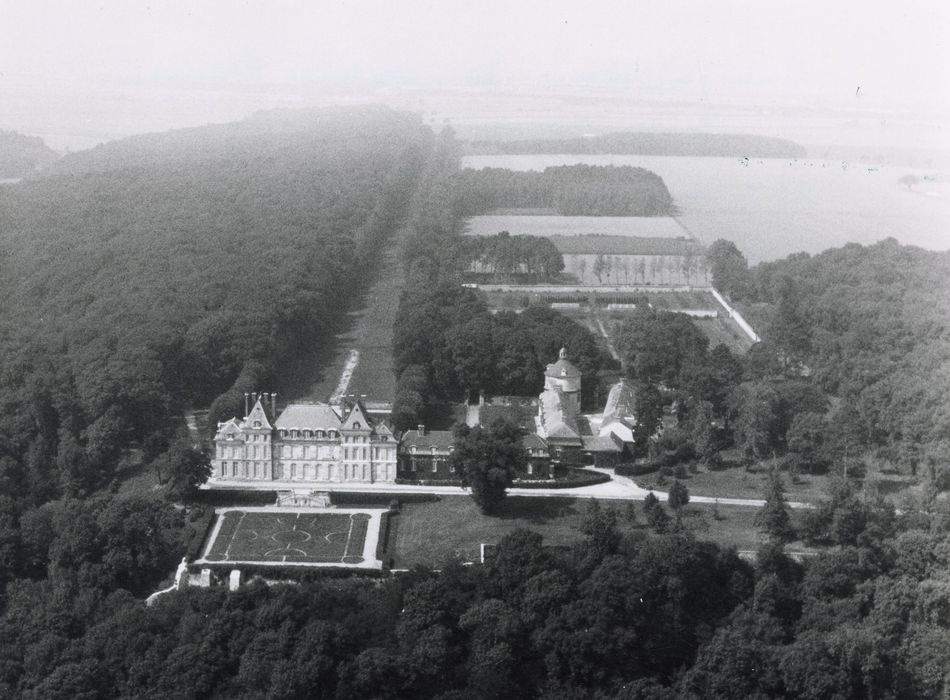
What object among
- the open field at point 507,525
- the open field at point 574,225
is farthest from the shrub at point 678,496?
the open field at point 574,225

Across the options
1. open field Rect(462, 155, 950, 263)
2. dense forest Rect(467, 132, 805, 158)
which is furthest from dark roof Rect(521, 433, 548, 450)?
dense forest Rect(467, 132, 805, 158)

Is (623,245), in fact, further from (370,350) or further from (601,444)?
(601,444)

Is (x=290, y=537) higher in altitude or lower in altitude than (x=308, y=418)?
lower

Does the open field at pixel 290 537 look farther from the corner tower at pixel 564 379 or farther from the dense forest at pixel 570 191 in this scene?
the dense forest at pixel 570 191

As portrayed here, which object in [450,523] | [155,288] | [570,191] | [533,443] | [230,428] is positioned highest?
[570,191]

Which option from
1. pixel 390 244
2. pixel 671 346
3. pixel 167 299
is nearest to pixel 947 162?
pixel 390 244

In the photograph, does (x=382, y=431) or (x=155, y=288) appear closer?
(x=382, y=431)

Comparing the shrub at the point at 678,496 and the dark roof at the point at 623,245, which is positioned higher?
the dark roof at the point at 623,245

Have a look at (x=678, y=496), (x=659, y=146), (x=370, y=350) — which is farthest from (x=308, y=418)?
(x=659, y=146)
